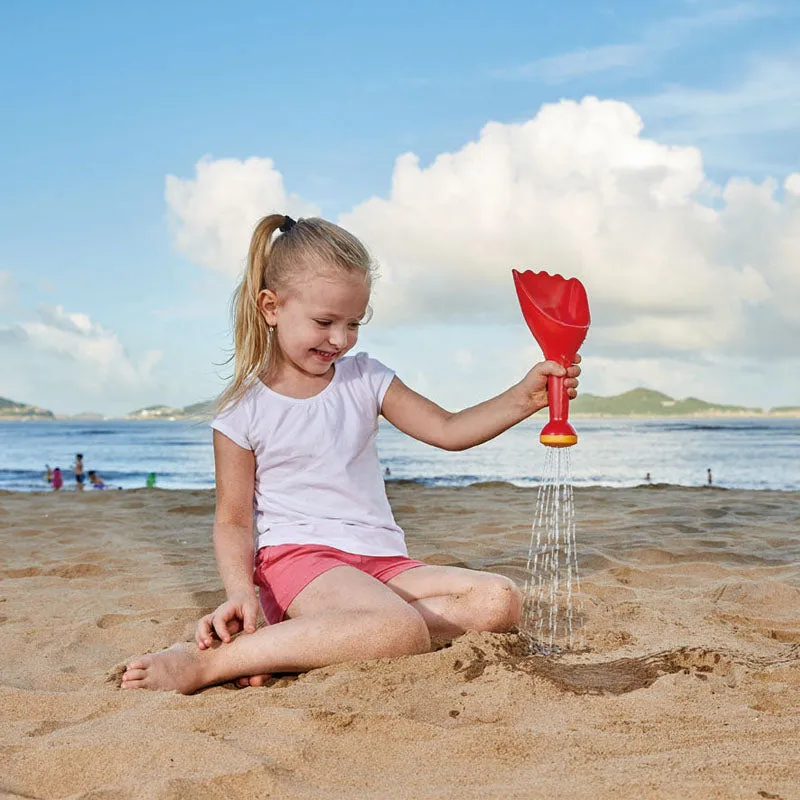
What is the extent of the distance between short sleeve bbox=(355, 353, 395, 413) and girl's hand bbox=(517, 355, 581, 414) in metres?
0.58

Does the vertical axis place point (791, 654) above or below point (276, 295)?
below

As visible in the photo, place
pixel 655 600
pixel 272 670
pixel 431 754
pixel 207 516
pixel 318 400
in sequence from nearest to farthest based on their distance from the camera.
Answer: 1. pixel 431 754
2. pixel 272 670
3. pixel 318 400
4. pixel 655 600
5. pixel 207 516

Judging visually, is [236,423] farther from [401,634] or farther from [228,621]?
[401,634]

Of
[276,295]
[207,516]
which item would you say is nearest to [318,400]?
[276,295]

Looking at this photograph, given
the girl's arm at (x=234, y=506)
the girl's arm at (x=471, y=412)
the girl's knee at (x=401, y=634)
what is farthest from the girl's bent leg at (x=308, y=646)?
the girl's arm at (x=471, y=412)

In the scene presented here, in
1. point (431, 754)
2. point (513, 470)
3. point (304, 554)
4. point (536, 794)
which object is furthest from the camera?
point (513, 470)

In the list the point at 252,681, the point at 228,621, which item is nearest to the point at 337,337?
the point at 228,621

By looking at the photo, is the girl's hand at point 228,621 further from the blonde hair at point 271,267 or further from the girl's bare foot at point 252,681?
the blonde hair at point 271,267

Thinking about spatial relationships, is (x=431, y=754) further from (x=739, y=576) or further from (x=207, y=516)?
(x=207, y=516)

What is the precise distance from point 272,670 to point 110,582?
5.66 ft

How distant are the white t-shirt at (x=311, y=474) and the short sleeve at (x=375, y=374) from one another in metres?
0.14

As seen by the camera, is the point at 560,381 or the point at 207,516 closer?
the point at 560,381

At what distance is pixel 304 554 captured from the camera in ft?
8.41

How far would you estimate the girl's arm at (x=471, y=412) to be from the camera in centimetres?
240
